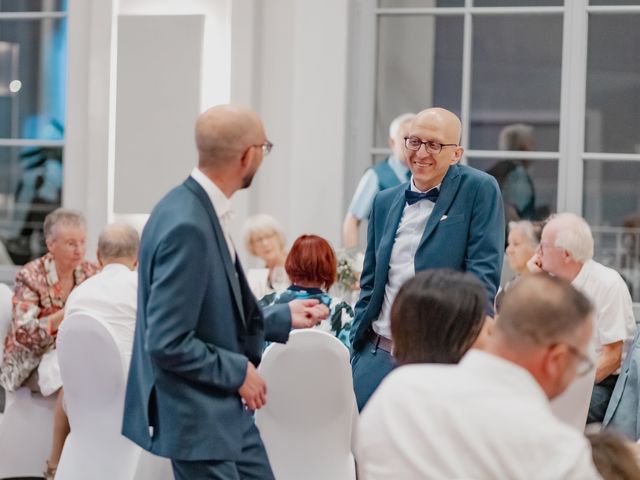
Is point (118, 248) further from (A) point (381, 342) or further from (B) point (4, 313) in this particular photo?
(A) point (381, 342)

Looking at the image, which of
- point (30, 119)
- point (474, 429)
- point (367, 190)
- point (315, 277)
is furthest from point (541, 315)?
point (30, 119)

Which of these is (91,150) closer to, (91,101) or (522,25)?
(91,101)

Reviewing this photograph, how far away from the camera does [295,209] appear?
691cm

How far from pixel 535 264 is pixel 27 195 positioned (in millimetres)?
3794

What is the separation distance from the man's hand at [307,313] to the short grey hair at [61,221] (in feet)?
8.95

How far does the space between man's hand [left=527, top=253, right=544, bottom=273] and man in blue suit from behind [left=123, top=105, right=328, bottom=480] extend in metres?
2.27

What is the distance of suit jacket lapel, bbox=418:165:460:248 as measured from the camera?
3.88 m

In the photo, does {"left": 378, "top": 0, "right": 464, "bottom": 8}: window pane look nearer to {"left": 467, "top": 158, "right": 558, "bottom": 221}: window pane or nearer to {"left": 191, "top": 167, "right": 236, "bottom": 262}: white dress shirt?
{"left": 467, "top": 158, "right": 558, "bottom": 221}: window pane

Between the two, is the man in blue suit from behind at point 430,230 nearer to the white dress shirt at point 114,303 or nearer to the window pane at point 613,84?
the white dress shirt at point 114,303

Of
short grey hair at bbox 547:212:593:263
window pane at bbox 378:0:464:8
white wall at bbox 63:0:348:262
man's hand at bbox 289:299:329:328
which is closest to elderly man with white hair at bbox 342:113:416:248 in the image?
white wall at bbox 63:0:348:262

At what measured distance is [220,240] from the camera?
2979 mm

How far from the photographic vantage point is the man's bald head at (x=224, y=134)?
2.97m

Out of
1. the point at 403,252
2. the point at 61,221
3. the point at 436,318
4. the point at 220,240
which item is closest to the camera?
the point at 436,318

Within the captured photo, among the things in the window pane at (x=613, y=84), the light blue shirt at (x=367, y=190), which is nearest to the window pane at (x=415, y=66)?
the light blue shirt at (x=367, y=190)
